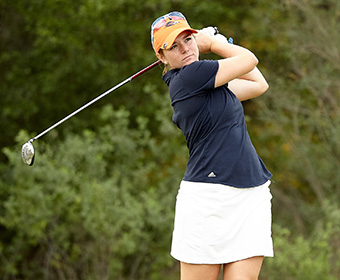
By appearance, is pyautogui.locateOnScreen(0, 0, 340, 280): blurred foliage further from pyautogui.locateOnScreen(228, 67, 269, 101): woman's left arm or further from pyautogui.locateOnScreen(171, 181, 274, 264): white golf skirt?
pyautogui.locateOnScreen(171, 181, 274, 264): white golf skirt

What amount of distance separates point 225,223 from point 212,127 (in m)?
0.38

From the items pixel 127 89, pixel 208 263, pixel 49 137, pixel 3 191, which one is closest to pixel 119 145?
pixel 49 137

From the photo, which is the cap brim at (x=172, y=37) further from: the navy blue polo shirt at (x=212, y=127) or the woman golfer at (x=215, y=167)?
the navy blue polo shirt at (x=212, y=127)

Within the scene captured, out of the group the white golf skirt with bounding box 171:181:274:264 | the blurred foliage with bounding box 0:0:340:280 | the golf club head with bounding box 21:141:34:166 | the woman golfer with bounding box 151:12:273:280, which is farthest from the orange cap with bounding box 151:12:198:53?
the blurred foliage with bounding box 0:0:340:280

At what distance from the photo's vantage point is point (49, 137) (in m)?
7.69

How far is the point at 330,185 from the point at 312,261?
3997 millimetres

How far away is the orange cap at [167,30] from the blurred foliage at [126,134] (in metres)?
3.64

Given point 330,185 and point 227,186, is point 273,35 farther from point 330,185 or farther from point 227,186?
point 227,186

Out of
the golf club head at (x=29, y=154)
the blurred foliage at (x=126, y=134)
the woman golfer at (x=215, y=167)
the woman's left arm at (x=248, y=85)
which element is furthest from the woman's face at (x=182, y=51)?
the blurred foliage at (x=126, y=134)

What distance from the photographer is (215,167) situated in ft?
8.85

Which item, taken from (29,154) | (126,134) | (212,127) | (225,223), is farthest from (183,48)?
(126,134)

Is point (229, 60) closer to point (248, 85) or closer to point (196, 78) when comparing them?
point (196, 78)

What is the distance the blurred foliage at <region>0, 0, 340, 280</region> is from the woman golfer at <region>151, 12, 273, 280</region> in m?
3.39

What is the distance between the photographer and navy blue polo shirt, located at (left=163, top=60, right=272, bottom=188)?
8.68ft
